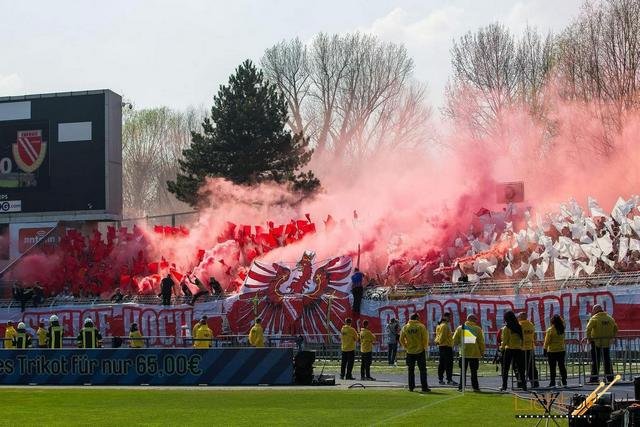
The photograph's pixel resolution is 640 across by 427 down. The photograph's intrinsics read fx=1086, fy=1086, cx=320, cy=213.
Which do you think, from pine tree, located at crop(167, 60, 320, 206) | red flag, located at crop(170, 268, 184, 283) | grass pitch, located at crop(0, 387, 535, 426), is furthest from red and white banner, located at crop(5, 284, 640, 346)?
pine tree, located at crop(167, 60, 320, 206)

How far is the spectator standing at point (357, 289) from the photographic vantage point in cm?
3731

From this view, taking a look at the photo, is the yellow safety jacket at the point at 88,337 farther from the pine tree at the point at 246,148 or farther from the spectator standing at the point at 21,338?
the pine tree at the point at 246,148

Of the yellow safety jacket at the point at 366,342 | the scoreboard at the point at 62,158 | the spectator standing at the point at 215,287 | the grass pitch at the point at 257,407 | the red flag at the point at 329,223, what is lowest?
the grass pitch at the point at 257,407

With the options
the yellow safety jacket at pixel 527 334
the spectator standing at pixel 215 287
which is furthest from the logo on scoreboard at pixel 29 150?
the yellow safety jacket at pixel 527 334

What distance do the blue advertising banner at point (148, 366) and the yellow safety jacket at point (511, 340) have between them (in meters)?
5.51

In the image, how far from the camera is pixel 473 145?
49375 millimetres

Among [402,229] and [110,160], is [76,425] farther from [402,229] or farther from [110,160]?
[110,160]

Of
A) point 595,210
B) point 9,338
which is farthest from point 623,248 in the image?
point 9,338

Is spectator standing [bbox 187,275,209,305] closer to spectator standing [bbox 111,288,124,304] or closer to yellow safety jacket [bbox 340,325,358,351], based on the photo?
spectator standing [bbox 111,288,124,304]

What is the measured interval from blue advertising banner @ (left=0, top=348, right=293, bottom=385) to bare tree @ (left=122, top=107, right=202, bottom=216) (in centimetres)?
6592

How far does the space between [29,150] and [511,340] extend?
30.4m

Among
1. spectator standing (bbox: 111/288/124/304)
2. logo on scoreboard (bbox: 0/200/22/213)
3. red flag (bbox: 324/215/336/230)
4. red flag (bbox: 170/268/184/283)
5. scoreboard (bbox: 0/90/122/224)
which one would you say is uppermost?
scoreboard (bbox: 0/90/122/224)

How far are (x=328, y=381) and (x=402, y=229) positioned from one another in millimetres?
18544

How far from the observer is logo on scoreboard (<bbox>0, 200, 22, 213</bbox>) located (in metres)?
48.2
